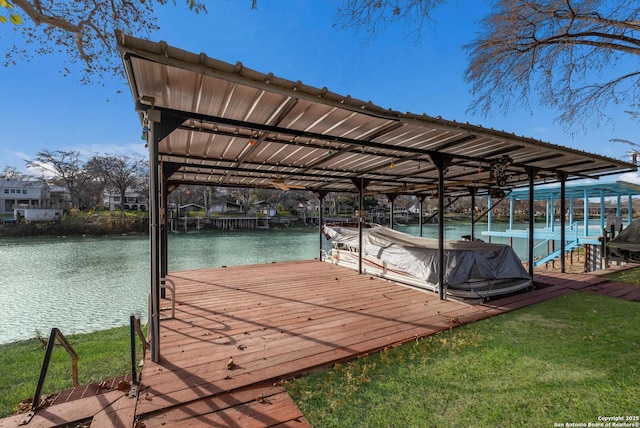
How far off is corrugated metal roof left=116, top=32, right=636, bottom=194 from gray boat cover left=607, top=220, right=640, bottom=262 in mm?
2474

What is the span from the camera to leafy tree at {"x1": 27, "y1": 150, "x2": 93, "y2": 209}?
38.8 metres

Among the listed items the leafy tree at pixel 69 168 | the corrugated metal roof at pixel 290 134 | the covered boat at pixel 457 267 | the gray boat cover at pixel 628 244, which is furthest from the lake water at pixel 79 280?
the leafy tree at pixel 69 168

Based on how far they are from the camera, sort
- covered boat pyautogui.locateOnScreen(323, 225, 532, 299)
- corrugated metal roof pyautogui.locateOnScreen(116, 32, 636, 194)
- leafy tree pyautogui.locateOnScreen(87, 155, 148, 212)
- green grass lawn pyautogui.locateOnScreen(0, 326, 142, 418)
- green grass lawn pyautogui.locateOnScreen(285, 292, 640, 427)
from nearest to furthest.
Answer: green grass lawn pyautogui.locateOnScreen(285, 292, 640, 427)
corrugated metal roof pyautogui.locateOnScreen(116, 32, 636, 194)
green grass lawn pyautogui.locateOnScreen(0, 326, 142, 418)
covered boat pyautogui.locateOnScreen(323, 225, 532, 299)
leafy tree pyautogui.locateOnScreen(87, 155, 148, 212)

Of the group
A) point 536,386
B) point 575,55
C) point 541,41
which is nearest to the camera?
point 536,386

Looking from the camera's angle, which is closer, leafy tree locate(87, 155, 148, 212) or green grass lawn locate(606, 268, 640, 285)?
green grass lawn locate(606, 268, 640, 285)

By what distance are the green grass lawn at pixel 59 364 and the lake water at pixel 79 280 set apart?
1.23 meters

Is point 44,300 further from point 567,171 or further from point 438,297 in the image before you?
point 567,171

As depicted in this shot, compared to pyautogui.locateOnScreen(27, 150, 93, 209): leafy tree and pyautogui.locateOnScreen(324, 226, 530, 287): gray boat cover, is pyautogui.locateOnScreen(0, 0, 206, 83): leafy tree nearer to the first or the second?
pyautogui.locateOnScreen(324, 226, 530, 287): gray boat cover

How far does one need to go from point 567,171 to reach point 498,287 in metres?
3.57

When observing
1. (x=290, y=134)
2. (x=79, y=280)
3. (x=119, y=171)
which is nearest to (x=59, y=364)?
(x=290, y=134)

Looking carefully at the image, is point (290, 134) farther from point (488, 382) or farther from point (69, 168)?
point (69, 168)

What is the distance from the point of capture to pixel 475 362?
9.04 ft

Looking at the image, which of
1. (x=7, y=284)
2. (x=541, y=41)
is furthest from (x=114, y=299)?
(x=541, y=41)

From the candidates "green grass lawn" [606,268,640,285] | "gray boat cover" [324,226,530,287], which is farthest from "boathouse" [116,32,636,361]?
"green grass lawn" [606,268,640,285]
